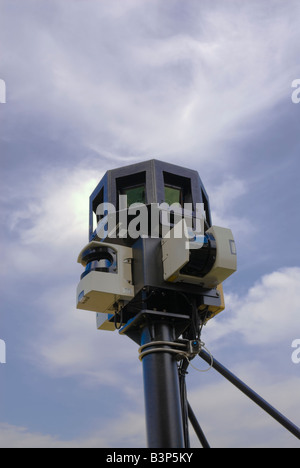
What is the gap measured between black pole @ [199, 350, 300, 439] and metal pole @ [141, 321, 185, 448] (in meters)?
1.04

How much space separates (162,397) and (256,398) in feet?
6.03

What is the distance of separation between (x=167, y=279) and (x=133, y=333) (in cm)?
86

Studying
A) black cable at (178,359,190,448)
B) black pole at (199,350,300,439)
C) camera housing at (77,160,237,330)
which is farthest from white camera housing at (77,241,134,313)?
black pole at (199,350,300,439)

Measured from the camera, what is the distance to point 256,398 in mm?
6379

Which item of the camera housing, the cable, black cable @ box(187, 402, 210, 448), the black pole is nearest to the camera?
the cable

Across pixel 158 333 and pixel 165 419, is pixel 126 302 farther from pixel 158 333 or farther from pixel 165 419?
pixel 165 419

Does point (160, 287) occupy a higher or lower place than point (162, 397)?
higher

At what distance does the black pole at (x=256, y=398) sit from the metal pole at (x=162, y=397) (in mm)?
1037

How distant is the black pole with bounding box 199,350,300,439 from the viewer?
634 cm

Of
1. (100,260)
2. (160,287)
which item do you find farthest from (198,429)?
(100,260)

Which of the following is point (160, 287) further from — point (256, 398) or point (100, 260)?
point (256, 398)

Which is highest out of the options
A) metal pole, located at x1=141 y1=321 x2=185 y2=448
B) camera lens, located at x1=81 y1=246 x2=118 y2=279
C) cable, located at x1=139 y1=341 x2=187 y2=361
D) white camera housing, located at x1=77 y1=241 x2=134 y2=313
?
camera lens, located at x1=81 y1=246 x2=118 y2=279

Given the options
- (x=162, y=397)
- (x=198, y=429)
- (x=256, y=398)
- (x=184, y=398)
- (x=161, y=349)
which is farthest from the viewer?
(x=198, y=429)

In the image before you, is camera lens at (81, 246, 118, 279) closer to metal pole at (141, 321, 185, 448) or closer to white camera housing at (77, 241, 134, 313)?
white camera housing at (77, 241, 134, 313)
